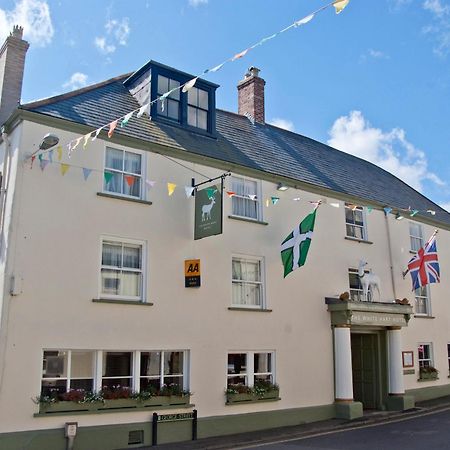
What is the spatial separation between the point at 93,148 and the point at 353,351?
12453 mm

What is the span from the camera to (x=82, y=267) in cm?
1348

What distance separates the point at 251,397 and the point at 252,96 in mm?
12483

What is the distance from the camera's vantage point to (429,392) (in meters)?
21.7

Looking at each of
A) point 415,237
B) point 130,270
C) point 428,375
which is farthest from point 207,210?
point 428,375

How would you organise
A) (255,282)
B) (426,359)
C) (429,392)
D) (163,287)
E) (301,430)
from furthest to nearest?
(426,359)
(429,392)
(255,282)
(301,430)
(163,287)

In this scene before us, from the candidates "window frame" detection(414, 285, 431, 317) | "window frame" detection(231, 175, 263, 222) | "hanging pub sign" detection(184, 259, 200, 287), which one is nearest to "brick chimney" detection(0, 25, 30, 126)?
"hanging pub sign" detection(184, 259, 200, 287)

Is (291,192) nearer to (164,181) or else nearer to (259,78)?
(164,181)

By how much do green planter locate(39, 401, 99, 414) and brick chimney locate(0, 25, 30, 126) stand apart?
7562 millimetres

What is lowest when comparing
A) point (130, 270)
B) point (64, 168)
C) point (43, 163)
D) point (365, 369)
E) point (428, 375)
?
point (428, 375)

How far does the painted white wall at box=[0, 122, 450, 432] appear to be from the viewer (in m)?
12.6

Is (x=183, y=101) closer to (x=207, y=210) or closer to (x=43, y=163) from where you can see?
(x=207, y=210)

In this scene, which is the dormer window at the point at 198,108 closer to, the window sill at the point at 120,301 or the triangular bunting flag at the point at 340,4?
the window sill at the point at 120,301

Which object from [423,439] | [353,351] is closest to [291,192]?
[353,351]

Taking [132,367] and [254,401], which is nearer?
[132,367]
